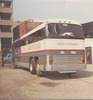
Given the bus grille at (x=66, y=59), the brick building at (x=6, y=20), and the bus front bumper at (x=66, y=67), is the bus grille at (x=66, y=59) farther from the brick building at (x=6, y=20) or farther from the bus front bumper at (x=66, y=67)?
the brick building at (x=6, y=20)

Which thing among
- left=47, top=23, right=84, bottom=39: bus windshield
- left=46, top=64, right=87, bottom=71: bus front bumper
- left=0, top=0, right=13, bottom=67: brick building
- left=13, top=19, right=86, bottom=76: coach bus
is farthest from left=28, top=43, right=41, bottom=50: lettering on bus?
left=0, top=0, right=13, bottom=67: brick building

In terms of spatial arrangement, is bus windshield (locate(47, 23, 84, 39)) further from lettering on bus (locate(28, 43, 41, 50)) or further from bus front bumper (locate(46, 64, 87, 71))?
bus front bumper (locate(46, 64, 87, 71))

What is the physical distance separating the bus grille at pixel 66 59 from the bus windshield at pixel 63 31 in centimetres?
120

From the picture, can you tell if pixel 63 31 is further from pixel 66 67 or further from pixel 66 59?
pixel 66 67

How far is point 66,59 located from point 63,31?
1715 millimetres

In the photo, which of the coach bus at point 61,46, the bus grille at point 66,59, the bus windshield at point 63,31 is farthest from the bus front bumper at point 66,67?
the bus windshield at point 63,31

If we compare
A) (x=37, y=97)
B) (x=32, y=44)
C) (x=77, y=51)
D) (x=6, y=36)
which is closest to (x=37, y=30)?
(x=32, y=44)

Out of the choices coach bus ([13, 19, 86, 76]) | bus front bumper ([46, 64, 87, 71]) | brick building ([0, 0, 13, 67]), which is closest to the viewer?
bus front bumper ([46, 64, 87, 71])

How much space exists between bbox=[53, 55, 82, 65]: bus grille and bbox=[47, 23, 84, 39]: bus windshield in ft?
3.92

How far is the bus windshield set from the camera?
11180 millimetres

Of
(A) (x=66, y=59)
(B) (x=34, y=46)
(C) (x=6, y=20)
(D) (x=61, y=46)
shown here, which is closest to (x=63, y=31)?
(D) (x=61, y=46)

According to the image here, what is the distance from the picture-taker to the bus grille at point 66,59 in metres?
11.0

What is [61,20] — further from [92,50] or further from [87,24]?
[87,24]

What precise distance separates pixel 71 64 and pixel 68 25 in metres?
2.46
